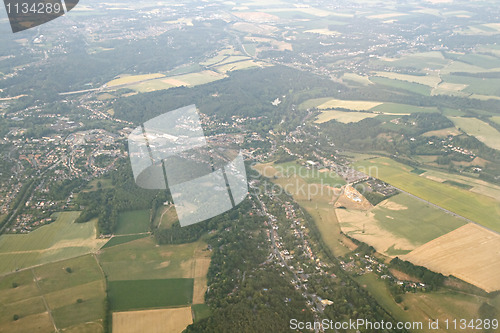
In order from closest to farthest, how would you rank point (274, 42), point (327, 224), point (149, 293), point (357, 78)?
point (149, 293), point (327, 224), point (357, 78), point (274, 42)

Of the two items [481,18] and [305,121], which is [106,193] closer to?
[305,121]

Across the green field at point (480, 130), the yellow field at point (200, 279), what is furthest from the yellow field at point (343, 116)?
the yellow field at point (200, 279)

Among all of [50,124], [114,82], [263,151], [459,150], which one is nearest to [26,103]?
[50,124]

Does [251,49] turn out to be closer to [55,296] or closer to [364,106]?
[364,106]

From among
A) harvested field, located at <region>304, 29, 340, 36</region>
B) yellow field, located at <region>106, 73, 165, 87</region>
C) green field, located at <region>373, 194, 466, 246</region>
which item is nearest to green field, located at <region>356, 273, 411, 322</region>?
green field, located at <region>373, 194, 466, 246</region>

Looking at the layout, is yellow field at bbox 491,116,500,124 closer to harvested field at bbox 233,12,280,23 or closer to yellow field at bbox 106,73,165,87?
yellow field at bbox 106,73,165,87

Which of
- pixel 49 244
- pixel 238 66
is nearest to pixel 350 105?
pixel 238 66
